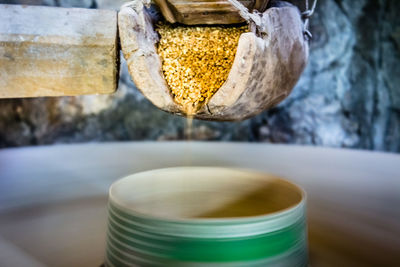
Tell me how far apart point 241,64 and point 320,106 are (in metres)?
1.93

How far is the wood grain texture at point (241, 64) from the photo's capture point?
0.87 meters

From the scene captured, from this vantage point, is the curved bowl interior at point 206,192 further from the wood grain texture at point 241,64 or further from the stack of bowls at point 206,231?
the wood grain texture at point 241,64

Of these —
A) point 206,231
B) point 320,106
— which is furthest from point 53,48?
point 320,106

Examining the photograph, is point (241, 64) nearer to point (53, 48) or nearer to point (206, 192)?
point (206, 192)

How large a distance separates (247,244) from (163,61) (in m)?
0.61

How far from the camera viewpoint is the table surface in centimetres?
88

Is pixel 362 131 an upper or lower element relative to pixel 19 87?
lower

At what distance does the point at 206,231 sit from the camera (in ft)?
1.92

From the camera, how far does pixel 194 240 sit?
580 mm

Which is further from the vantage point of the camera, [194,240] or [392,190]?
[392,190]

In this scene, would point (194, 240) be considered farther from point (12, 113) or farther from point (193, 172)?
point (12, 113)

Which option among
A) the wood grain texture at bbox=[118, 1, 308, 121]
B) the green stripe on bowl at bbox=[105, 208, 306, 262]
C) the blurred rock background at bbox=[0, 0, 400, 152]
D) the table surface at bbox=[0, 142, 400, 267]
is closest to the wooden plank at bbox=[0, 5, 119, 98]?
the wood grain texture at bbox=[118, 1, 308, 121]

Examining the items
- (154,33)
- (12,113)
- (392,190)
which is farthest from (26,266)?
(12,113)

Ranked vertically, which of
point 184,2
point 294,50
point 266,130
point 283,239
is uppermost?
point 184,2
